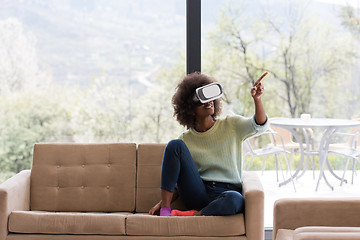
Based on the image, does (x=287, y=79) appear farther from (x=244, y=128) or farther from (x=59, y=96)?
(x=59, y=96)

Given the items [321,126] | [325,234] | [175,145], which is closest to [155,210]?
[175,145]

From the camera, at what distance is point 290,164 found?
4.22 meters

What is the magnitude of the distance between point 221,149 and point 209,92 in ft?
1.17

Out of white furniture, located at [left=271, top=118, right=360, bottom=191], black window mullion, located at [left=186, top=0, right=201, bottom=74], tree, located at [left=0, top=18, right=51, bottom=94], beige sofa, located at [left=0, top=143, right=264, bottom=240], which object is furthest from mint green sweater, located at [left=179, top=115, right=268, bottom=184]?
tree, located at [left=0, top=18, right=51, bottom=94]

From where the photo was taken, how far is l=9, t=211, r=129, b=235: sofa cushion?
116 inches

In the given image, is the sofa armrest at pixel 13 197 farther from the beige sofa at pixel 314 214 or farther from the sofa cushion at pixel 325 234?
the sofa cushion at pixel 325 234

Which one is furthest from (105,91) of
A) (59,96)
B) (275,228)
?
(275,228)

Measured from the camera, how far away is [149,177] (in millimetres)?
3445

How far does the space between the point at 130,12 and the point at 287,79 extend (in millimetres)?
1322

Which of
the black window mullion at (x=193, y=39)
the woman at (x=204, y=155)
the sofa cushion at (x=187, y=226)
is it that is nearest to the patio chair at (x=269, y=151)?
the black window mullion at (x=193, y=39)

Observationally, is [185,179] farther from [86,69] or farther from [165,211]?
[86,69]

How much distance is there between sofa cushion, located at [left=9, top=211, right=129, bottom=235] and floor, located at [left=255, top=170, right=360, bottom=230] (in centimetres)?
152

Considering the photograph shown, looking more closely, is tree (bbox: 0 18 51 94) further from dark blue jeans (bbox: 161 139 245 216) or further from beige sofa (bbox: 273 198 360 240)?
beige sofa (bbox: 273 198 360 240)

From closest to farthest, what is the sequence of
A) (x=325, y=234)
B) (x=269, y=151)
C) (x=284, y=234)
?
(x=325, y=234), (x=284, y=234), (x=269, y=151)
